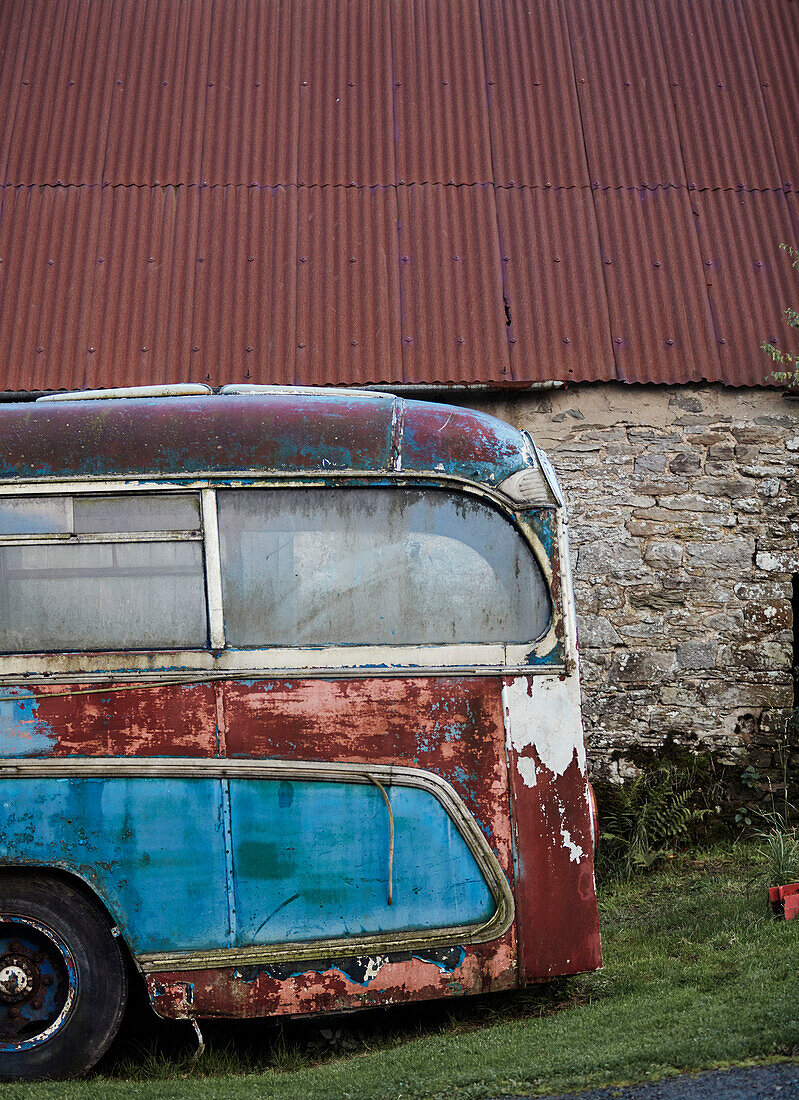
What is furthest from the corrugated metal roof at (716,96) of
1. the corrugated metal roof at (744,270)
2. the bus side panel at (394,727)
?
the bus side panel at (394,727)

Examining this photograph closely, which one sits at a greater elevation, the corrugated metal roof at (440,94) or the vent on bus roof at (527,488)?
the corrugated metal roof at (440,94)

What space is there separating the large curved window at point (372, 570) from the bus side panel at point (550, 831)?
0.97ft

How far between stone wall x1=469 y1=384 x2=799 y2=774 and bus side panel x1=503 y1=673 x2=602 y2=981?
294 centimetres

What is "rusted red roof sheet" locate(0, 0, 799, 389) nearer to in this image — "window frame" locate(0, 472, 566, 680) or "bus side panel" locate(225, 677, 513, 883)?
"window frame" locate(0, 472, 566, 680)

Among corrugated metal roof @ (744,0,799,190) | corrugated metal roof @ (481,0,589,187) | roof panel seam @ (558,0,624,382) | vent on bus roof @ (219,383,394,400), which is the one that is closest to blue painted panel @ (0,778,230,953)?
vent on bus roof @ (219,383,394,400)

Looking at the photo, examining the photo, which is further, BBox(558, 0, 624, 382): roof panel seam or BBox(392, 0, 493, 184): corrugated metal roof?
BBox(392, 0, 493, 184): corrugated metal roof

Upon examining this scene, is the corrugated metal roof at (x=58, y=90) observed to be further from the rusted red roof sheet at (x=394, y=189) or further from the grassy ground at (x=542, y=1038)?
the grassy ground at (x=542, y=1038)

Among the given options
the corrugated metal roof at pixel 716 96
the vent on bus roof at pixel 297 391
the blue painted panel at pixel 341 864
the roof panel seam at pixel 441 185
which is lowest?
the blue painted panel at pixel 341 864

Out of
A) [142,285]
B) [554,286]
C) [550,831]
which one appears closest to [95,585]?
[550,831]

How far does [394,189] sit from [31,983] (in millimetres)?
6423

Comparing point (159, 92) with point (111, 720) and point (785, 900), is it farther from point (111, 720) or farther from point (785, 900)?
point (785, 900)

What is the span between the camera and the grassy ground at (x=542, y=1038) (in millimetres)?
3285

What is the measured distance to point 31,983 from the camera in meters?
3.86

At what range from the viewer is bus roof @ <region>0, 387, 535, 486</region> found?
157 inches
